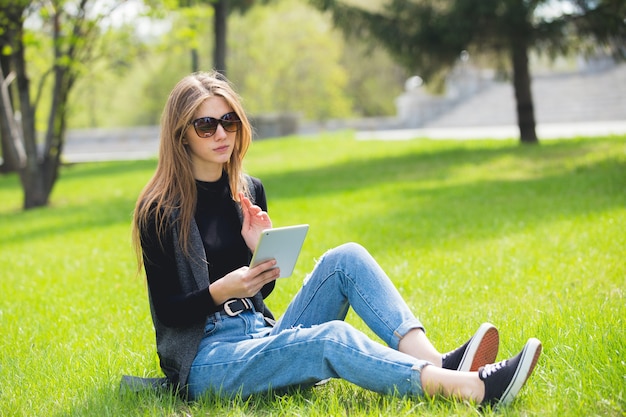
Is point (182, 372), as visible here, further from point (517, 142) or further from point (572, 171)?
point (517, 142)

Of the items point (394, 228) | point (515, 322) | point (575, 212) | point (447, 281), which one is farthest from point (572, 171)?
point (515, 322)

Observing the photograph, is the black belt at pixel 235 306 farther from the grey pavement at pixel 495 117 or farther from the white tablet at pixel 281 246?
the grey pavement at pixel 495 117

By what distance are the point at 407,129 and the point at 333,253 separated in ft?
92.4

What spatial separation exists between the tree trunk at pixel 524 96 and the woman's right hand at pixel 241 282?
1277cm

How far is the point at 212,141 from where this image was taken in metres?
3.56

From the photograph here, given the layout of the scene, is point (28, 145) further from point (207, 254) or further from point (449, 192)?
point (207, 254)

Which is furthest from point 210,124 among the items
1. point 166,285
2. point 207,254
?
point 166,285

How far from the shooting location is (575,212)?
8227 millimetres

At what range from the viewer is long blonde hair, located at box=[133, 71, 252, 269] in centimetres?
343

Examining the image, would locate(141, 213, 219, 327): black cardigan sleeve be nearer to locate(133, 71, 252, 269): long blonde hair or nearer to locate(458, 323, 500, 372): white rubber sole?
locate(133, 71, 252, 269): long blonde hair

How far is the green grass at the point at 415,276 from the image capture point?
3438mm

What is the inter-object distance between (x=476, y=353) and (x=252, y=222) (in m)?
1.14

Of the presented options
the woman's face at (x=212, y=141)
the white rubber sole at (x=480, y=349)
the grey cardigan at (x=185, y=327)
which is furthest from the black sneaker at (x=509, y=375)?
the woman's face at (x=212, y=141)

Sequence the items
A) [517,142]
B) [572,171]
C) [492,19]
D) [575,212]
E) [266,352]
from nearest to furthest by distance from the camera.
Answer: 1. [266,352]
2. [575,212]
3. [572,171]
4. [492,19]
5. [517,142]
